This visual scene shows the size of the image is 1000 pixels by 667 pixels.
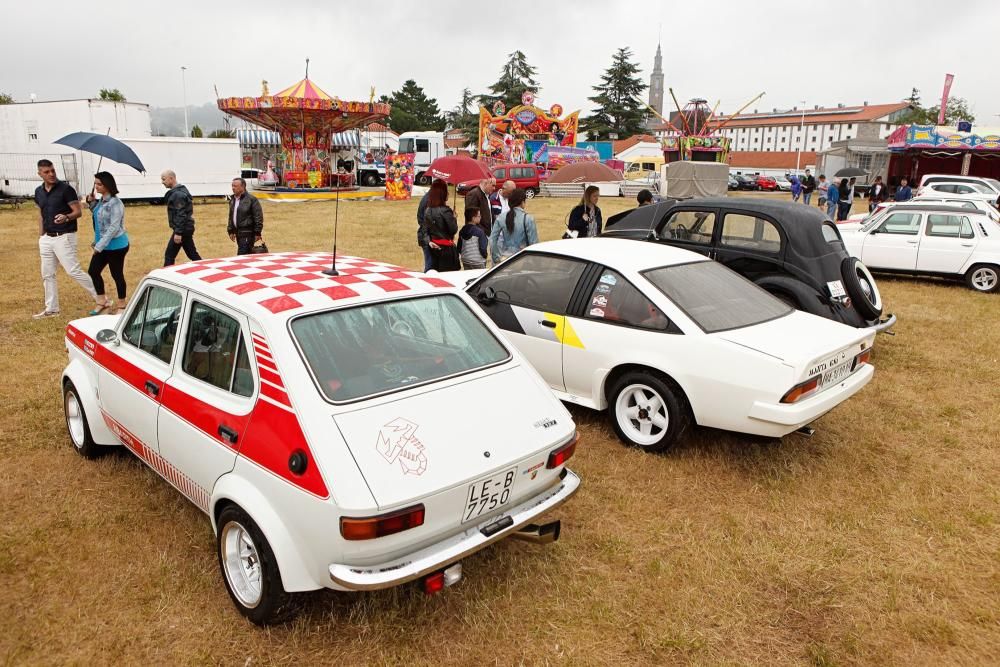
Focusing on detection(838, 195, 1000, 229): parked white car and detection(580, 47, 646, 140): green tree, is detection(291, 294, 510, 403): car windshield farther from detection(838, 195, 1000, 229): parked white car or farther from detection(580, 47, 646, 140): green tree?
detection(580, 47, 646, 140): green tree

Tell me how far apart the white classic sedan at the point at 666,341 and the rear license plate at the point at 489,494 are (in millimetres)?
1940

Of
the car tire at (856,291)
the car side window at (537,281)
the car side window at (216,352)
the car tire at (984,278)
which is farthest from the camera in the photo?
the car tire at (984,278)

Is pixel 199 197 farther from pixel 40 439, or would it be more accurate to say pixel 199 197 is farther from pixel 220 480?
pixel 220 480

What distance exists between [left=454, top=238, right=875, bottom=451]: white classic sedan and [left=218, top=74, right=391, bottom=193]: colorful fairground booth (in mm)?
24196

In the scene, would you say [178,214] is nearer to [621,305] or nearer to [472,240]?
[472,240]

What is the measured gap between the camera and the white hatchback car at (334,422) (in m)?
2.61

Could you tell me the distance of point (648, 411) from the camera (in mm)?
4762

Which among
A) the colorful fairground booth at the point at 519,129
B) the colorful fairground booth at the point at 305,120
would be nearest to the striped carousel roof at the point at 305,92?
the colorful fairground booth at the point at 305,120

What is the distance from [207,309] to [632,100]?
80.7 m

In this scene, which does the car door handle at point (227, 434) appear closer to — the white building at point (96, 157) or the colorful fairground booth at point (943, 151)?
the white building at point (96, 157)

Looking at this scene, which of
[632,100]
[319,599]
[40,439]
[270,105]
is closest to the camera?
[319,599]

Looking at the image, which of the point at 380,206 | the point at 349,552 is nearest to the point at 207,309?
the point at 349,552

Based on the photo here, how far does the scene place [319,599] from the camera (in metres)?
3.18

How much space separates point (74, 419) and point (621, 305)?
12.8ft
